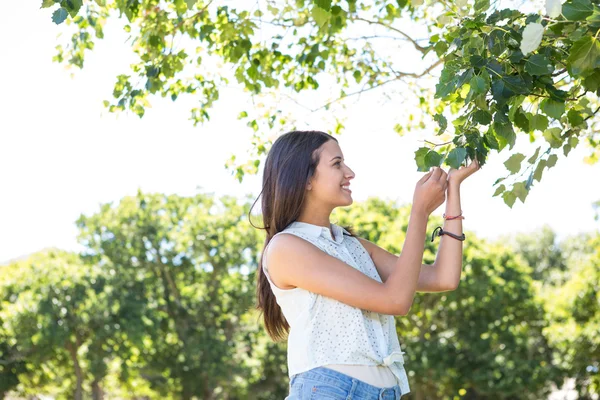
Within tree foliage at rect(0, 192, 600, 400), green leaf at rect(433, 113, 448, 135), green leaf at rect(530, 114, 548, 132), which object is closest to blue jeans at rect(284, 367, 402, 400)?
green leaf at rect(433, 113, 448, 135)

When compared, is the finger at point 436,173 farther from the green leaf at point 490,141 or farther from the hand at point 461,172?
the green leaf at point 490,141

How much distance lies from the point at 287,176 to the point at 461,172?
57 cm

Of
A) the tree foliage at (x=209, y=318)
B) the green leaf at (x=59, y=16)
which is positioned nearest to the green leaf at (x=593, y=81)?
the green leaf at (x=59, y=16)

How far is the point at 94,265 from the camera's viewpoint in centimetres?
1997

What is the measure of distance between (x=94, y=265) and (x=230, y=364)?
433 cm

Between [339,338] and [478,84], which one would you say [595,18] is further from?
Answer: [339,338]

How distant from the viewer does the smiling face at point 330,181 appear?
2562mm

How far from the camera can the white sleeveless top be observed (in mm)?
2348

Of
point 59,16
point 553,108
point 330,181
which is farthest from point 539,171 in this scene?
point 59,16

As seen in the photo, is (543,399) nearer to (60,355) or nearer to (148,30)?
(60,355)

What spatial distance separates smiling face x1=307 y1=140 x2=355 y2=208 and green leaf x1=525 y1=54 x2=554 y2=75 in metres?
0.65

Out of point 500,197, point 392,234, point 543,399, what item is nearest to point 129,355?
point 392,234

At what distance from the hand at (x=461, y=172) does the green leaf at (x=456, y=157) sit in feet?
0.40

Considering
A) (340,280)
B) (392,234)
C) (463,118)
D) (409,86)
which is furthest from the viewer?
(392,234)
